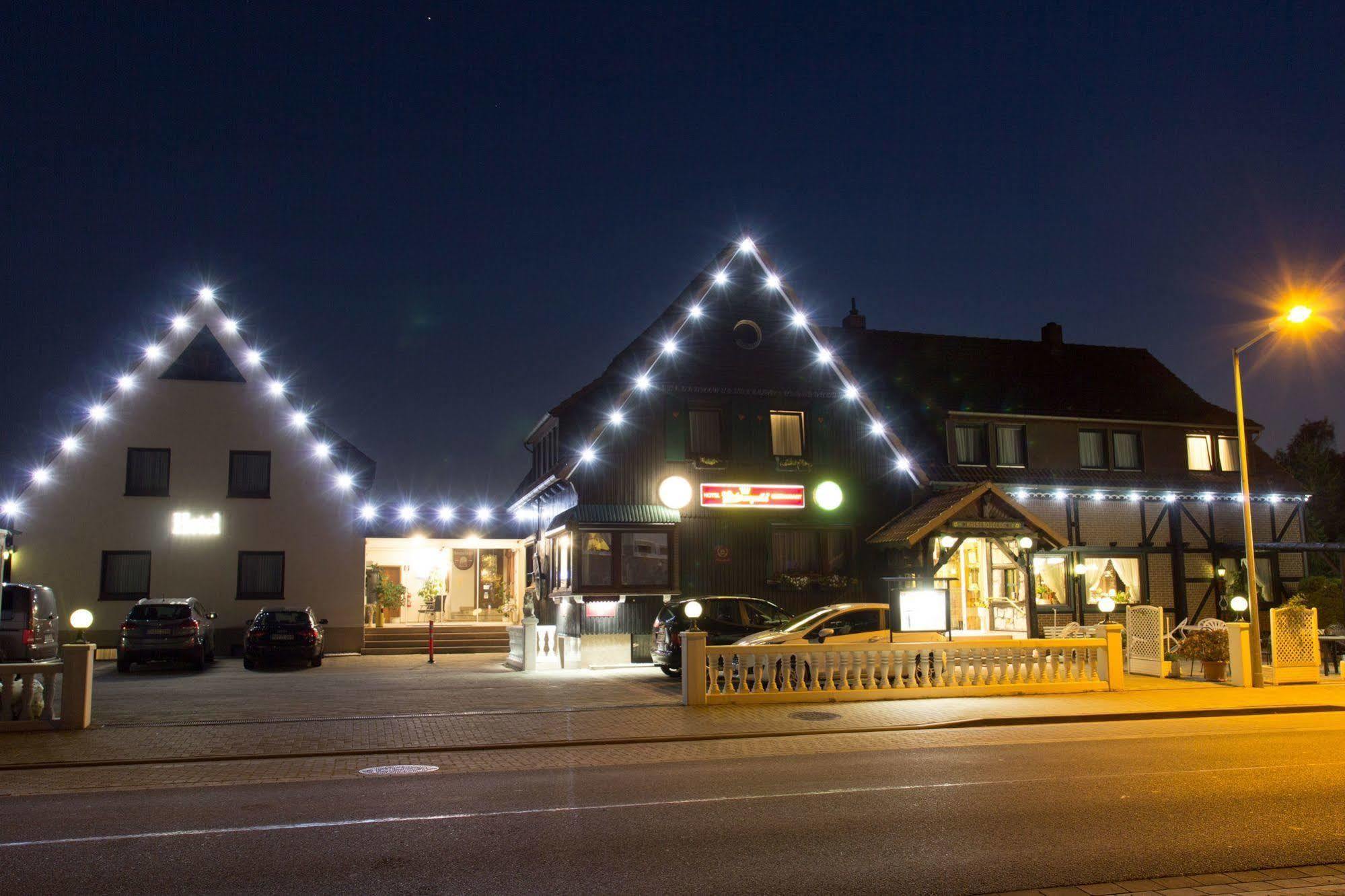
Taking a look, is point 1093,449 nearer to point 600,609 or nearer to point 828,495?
point 828,495

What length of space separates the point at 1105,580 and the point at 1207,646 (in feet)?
28.0

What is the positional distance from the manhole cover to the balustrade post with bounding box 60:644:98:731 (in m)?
5.12

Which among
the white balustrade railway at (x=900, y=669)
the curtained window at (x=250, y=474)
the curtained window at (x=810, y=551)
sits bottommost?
the white balustrade railway at (x=900, y=669)

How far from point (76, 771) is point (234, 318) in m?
21.3

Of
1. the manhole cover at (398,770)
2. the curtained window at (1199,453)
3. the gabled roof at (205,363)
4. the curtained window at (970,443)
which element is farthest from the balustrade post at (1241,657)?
the gabled roof at (205,363)

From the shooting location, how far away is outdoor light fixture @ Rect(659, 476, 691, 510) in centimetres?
2633

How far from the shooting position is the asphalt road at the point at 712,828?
7.02 meters

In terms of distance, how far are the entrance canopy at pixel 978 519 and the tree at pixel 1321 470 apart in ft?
143

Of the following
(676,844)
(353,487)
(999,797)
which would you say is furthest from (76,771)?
(353,487)

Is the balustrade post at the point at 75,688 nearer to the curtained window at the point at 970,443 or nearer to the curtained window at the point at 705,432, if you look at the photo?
the curtained window at the point at 705,432

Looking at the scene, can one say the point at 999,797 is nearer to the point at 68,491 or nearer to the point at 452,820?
the point at 452,820

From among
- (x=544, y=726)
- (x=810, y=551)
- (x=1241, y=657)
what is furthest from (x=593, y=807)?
(x=810, y=551)

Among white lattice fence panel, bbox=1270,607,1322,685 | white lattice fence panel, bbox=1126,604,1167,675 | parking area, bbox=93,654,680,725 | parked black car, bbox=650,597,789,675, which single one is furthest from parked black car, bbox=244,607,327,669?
white lattice fence panel, bbox=1270,607,1322,685

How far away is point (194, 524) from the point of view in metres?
29.5
